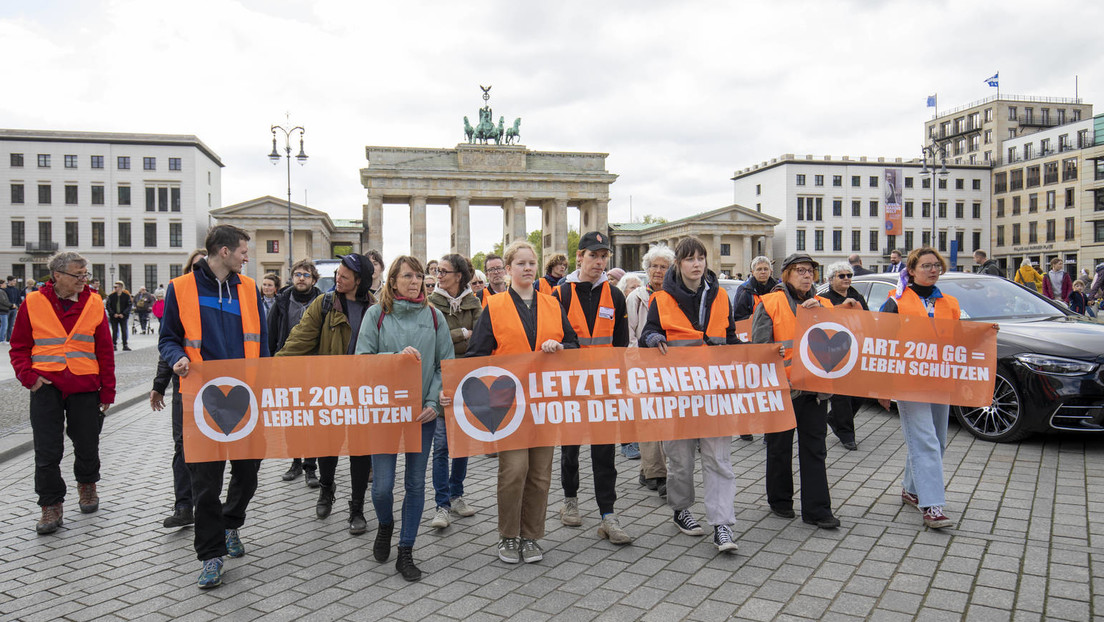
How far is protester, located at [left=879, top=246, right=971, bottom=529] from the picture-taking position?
5.29 metres

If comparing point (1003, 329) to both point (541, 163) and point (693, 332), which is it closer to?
point (693, 332)

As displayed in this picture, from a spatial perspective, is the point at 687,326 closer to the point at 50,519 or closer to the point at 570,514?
the point at 570,514

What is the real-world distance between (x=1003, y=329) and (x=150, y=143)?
8018 cm

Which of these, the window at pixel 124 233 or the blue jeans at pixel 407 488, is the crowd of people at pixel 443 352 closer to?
the blue jeans at pixel 407 488

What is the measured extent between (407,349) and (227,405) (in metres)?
1.25

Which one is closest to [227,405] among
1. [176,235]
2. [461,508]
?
[461,508]

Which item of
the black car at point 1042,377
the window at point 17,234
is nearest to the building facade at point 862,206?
the window at point 17,234

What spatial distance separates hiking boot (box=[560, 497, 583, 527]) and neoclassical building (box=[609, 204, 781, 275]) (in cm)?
7105

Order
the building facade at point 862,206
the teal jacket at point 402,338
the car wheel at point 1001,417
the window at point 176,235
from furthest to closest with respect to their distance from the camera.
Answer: the building facade at point 862,206 < the window at point 176,235 < the car wheel at point 1001,417 < the teal jacket at point 402,338

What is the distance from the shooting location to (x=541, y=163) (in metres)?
70.4

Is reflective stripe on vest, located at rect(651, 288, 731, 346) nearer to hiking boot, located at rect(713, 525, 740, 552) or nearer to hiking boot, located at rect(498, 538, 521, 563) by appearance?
hiking boot, located at rect(713, 525, 740, 552)

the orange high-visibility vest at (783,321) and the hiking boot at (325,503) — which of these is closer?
the orange high-visibility vest at (783,321)

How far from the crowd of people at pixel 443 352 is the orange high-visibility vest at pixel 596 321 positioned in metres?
0.01

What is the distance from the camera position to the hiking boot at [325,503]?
19.4 ft
